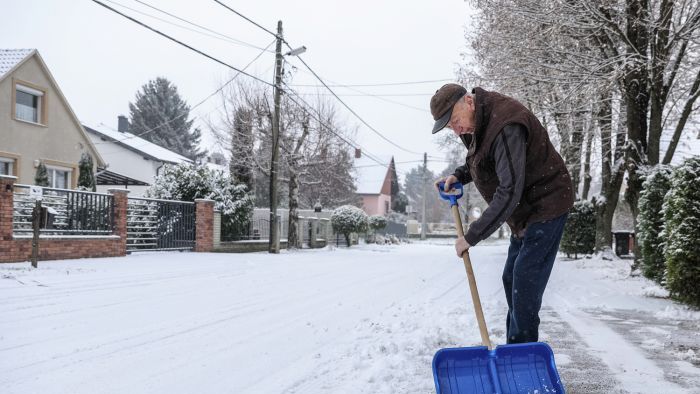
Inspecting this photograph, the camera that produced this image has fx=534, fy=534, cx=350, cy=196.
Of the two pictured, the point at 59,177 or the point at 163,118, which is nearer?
the point at 59,177

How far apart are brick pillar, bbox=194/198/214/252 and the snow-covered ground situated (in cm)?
676

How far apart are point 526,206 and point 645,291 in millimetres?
6095

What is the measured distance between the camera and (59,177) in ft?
66.9

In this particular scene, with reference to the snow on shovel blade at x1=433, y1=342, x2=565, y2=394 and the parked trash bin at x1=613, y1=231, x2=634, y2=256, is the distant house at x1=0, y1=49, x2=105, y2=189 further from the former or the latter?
the parked trash bin at x1=613, y1=231, x2=634, y2=256

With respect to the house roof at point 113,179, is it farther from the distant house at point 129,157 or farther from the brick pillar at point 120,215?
the brick pillar at point 120,215

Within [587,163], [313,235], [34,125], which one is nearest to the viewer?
[587,163]

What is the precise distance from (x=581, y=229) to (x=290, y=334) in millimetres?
14119

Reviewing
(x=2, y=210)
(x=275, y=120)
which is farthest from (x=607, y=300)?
(x=275, y=120)

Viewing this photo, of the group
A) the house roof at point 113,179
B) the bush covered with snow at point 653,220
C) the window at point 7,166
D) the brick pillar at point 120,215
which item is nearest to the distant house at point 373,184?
the house roof at point 113,179

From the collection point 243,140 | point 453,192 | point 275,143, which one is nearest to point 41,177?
point 275,143

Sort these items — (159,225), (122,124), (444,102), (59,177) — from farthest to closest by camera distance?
(122,124) < (59,177) < (159,225) < (444,102)

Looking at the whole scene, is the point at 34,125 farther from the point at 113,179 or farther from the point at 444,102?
the point at 444,102

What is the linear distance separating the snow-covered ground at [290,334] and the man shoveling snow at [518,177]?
91cm

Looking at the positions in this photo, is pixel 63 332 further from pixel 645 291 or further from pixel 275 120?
pixel 275 120
